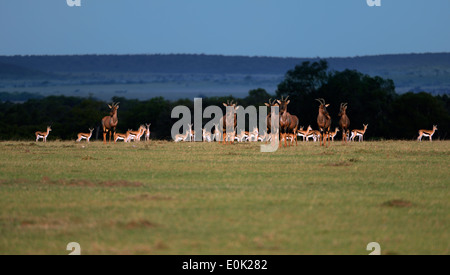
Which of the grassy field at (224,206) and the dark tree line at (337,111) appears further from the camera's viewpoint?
the dark tree line at (337,111)

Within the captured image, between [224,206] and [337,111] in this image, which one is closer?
[224,206]

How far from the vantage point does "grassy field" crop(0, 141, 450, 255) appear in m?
9.56

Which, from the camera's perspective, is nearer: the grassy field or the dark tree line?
the grassy field

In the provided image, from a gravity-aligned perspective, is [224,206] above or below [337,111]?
below

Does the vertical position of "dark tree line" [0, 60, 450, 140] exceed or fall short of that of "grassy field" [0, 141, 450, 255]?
it exceeds it

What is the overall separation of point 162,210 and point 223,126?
21504mm

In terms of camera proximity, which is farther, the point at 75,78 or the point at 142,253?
the point at 75,78

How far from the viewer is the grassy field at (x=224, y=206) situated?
9.56 metres

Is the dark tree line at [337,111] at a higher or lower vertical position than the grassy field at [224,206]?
higher

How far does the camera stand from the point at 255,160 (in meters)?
21.5

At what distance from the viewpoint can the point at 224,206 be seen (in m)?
12.2
